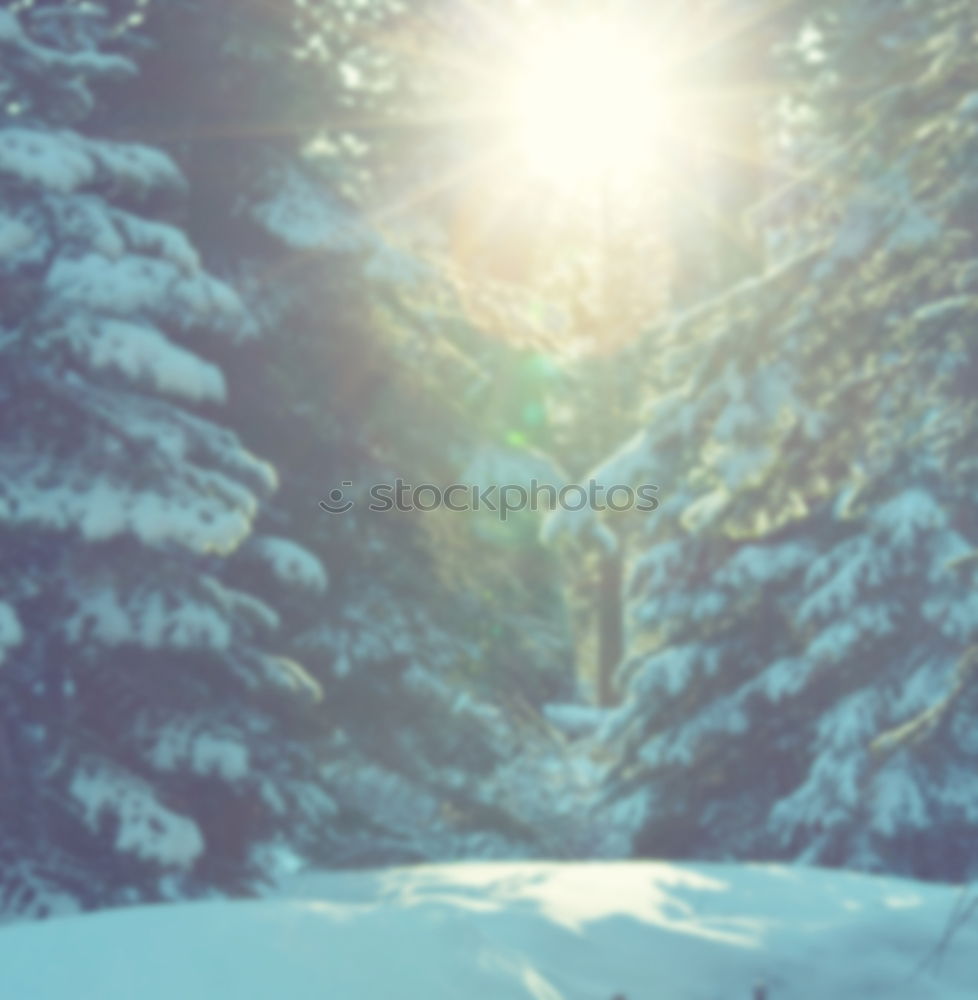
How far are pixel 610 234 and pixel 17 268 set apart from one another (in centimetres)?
2192

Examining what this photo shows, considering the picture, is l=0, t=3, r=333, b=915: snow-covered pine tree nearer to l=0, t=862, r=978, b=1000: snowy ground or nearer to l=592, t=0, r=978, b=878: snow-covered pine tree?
l=592, t=0, r=978, b=878: snow-covered pine tree

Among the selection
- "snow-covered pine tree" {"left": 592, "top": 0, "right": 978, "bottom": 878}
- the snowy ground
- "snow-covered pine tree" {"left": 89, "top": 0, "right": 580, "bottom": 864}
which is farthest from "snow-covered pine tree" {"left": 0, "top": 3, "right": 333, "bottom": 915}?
the snowy ground

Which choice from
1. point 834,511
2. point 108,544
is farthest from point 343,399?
point 834,511

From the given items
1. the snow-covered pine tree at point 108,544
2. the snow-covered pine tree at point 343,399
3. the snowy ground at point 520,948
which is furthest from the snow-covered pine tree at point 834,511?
the snow-covered pine tree at point 108,544

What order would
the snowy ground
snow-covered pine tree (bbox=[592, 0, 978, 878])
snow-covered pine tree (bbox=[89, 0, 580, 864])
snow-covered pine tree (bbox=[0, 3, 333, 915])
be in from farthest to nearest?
snow-covered pine tree (bbox=[89, 0, 580, 864]) < snow-covered pine tree (bbox=[0, 3, 333, 915]) < snow-covered pine tree (bbox=[592, 0, 978, 878]) < the snowy ground

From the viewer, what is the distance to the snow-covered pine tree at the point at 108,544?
8156mm

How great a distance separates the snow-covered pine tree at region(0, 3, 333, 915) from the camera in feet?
26.8

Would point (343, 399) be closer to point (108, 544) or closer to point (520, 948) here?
point (108, 544)

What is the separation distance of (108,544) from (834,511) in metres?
7.34

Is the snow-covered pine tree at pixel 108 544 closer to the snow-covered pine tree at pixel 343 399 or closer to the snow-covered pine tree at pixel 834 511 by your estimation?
the snow-covered pine tree at pixel 343 399

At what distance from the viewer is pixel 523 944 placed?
4535mm

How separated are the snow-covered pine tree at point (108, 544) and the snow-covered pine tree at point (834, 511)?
10.2 ft

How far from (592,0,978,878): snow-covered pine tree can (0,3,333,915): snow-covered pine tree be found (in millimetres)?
3121

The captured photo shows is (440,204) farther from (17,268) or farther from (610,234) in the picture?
(610,234)
